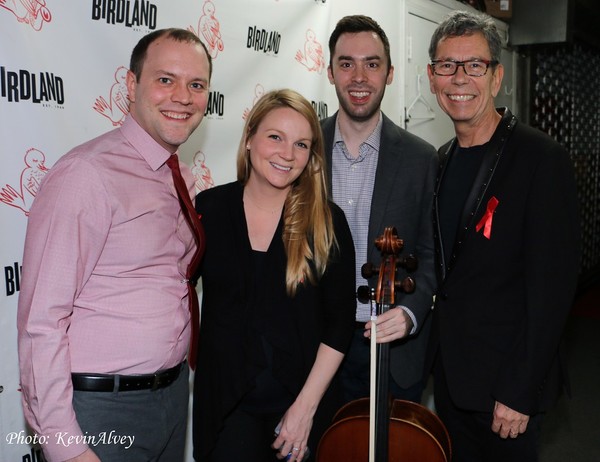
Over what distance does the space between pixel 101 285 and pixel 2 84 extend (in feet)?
2.39

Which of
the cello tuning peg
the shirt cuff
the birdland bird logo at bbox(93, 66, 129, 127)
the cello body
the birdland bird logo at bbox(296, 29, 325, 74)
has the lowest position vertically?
the cello body

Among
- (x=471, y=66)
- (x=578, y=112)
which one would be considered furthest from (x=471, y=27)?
(x=578, y=112)

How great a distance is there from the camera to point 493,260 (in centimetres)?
193

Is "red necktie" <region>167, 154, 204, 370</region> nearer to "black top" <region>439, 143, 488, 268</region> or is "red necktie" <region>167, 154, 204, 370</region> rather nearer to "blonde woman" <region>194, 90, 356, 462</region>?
"blonde woman" <region>194, 90, 356, 462</region>

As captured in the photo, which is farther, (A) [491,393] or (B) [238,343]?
(A) [491,393]

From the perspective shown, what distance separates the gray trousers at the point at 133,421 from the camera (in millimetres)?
1588

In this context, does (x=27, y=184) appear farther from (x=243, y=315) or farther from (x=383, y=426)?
(x=383, y=426)

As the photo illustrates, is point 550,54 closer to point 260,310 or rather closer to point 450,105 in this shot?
point 450,105

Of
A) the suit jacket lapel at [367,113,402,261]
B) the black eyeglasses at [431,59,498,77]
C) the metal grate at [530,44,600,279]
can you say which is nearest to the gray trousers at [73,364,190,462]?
the suit jacket lapel at [367,113,402,261]

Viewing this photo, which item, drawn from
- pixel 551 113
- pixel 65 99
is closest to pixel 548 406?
pixel 65 99

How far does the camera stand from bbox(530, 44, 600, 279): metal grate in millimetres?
6613

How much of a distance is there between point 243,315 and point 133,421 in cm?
42

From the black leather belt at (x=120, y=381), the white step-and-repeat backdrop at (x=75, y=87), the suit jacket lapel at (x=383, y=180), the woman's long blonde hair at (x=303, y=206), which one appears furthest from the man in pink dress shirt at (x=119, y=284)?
the suit jacket lapel at (x=383, y=180)

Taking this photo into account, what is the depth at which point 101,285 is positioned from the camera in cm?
160
